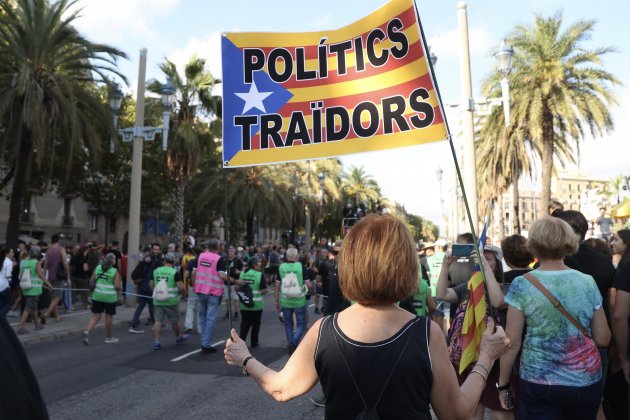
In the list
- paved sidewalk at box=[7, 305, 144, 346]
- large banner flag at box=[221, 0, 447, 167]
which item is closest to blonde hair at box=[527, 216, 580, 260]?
large banner flag at box=[221, 0, 447, 167]

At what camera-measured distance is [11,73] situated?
15.6 m

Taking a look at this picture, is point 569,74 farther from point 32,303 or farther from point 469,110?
point 32,303

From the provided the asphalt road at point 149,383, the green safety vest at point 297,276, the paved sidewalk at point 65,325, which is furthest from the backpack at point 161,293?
the paved sidewalk at point 65,325

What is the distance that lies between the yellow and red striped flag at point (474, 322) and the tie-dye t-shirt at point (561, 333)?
606 mm

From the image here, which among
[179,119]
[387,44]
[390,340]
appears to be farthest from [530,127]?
[390,340]

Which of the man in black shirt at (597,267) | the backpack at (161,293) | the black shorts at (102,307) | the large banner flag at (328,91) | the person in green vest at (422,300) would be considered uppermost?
the large banner flag at (328,91)

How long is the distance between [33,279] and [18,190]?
199 inches

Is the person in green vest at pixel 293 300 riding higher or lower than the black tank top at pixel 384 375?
lower

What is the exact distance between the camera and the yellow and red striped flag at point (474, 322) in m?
2.70

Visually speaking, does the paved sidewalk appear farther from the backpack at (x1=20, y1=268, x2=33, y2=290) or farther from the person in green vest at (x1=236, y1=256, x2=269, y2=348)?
the person in green vest at (x1=236, y1=256, x2=269, y2=348)

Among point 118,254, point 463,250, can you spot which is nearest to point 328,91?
point 463,250

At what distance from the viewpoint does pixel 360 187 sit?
174ft

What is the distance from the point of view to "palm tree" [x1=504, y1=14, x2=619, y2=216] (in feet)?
59.1

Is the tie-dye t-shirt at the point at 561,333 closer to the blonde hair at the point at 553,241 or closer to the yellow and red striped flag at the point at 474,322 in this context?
the blonde hair at the point at 553,241
